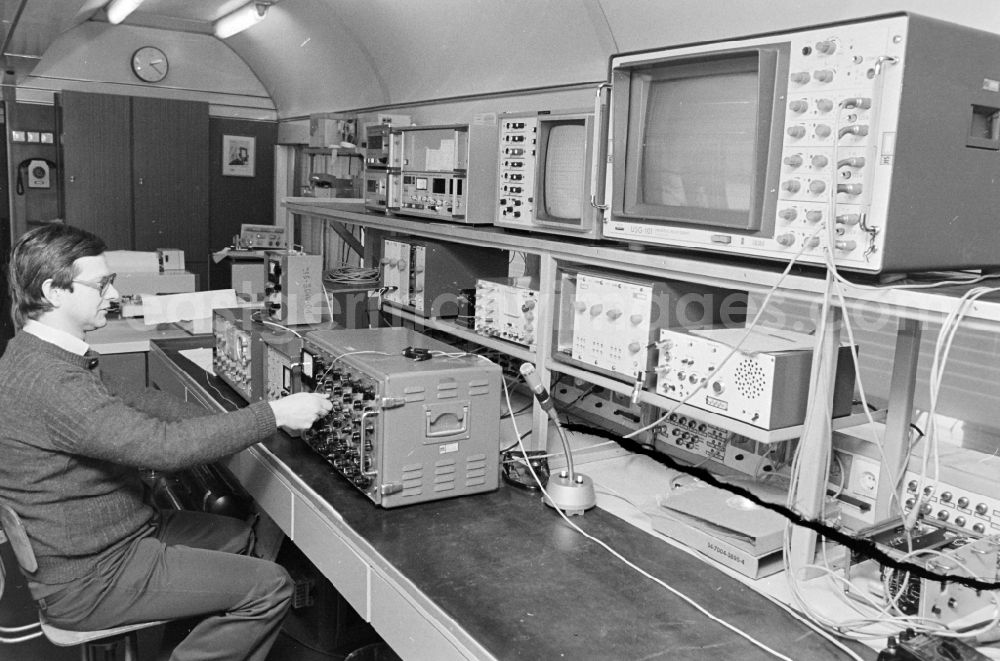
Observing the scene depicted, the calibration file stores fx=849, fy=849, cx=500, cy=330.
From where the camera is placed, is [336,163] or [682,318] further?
[336,163]

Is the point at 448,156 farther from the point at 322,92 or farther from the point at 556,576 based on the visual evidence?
the point at 322,92

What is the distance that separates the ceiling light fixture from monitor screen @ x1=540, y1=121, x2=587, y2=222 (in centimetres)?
376

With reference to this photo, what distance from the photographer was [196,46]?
7191 mm

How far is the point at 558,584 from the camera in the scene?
165 centimetres

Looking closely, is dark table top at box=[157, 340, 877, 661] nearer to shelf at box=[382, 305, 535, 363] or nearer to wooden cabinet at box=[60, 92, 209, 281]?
shelf at box=[382, 305, 535, 363]

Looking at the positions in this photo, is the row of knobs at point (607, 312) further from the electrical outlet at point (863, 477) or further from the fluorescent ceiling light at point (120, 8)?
the fluorescent ceiling light at point (120, 8)

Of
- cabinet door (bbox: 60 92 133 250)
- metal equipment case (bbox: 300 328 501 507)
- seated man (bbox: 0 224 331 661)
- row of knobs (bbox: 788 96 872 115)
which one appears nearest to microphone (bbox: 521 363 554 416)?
metal equipment case (bbox: 300 328 501 507)

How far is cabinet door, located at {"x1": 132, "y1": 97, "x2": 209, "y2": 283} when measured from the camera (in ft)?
21.5

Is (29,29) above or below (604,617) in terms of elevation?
above

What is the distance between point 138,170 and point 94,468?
17.1ft

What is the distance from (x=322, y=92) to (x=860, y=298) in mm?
5622

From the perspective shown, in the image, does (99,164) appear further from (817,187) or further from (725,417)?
(817,187)

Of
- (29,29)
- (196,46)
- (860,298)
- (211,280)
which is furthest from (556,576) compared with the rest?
(196,46)

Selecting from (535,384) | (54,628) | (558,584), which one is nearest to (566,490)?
(535,384)
